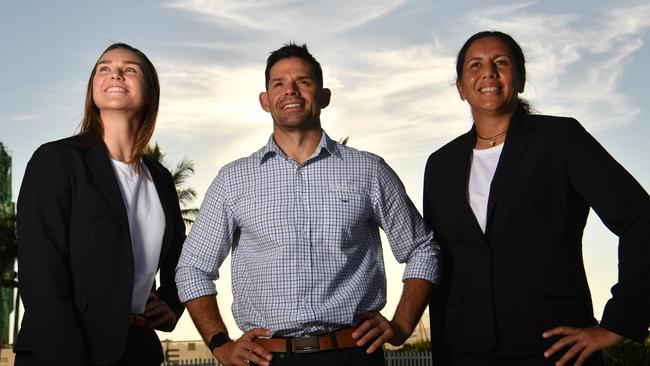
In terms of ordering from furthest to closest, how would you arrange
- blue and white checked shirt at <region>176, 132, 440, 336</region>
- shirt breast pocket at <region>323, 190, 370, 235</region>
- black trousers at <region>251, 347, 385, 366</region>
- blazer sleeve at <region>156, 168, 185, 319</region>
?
1. blazer sleeve at <region>156, 168, 185, 319</region>
2. shirt breast pocket at <region>323, 190, 370, 235</region>
3. blue and white checked shirt at <region>176, 132, 440, 336</region>
4. black trousers at <region>251, 347, 385, 366</region>

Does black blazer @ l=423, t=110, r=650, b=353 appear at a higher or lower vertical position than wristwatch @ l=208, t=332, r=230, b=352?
higher

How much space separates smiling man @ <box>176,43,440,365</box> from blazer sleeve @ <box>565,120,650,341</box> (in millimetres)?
870

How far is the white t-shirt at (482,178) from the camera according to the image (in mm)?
4637

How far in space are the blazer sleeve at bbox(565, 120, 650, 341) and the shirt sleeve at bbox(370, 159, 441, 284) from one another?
828mm

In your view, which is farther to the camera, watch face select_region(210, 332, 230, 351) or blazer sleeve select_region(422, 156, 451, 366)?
blazer sleeve select_region(422, 156, 451, 366)

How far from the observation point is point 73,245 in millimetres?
4484

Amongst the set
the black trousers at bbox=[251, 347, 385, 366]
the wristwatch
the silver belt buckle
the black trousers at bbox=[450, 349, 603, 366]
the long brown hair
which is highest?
the long brown hair

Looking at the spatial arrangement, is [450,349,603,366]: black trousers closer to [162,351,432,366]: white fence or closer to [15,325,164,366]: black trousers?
[15,325,164,366]: black trousers

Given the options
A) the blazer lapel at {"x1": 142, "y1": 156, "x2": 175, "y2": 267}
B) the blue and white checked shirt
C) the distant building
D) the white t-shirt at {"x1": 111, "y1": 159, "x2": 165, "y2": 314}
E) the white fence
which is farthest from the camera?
the distant building

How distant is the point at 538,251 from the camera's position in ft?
14.6

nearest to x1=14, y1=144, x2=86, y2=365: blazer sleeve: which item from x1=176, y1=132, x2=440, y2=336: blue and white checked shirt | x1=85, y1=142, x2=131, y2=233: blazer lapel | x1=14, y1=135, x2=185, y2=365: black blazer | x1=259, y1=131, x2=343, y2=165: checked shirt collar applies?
x1=14, y1=135, x2=185, y2=365: black blazer

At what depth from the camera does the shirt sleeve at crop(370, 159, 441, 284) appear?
463cm

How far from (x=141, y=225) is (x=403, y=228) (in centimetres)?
143

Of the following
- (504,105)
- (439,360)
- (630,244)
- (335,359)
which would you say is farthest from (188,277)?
(630,244)
